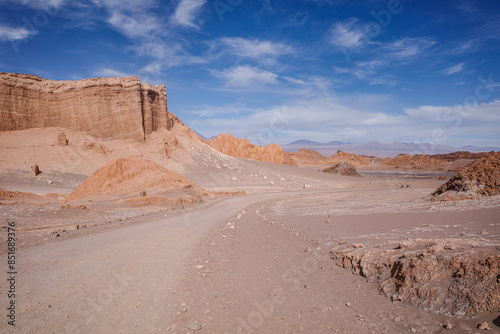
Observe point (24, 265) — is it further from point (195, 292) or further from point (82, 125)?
point (82, 125)

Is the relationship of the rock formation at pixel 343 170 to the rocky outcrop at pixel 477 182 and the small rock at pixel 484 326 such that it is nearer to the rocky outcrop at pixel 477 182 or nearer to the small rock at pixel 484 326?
the rocky outcrop at pixel 477 182

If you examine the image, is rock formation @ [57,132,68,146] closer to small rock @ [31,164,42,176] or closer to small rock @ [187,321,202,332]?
small rock @ [31,164,42,176]

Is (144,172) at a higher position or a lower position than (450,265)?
higher

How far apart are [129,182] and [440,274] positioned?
26793 mm

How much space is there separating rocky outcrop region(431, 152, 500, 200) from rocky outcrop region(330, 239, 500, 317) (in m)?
10.8

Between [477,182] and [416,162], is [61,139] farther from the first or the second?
[416,162]

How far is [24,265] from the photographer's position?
6.94 m

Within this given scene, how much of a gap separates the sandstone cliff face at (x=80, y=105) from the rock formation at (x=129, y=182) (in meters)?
23.0

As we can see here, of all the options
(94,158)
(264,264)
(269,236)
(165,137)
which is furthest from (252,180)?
(264,264)

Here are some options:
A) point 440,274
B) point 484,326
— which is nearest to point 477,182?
point 440,274

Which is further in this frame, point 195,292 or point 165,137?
point 165,137

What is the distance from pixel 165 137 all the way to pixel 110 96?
11.8 metres

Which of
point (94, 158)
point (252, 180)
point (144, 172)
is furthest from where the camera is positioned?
point (252, 180)

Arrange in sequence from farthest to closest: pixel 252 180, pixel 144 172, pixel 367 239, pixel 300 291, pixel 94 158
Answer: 1. pixel 252 180
2. pixel 94 158
3. pixel 144 172
4. pixel 367 239
5. pixel 300 291
